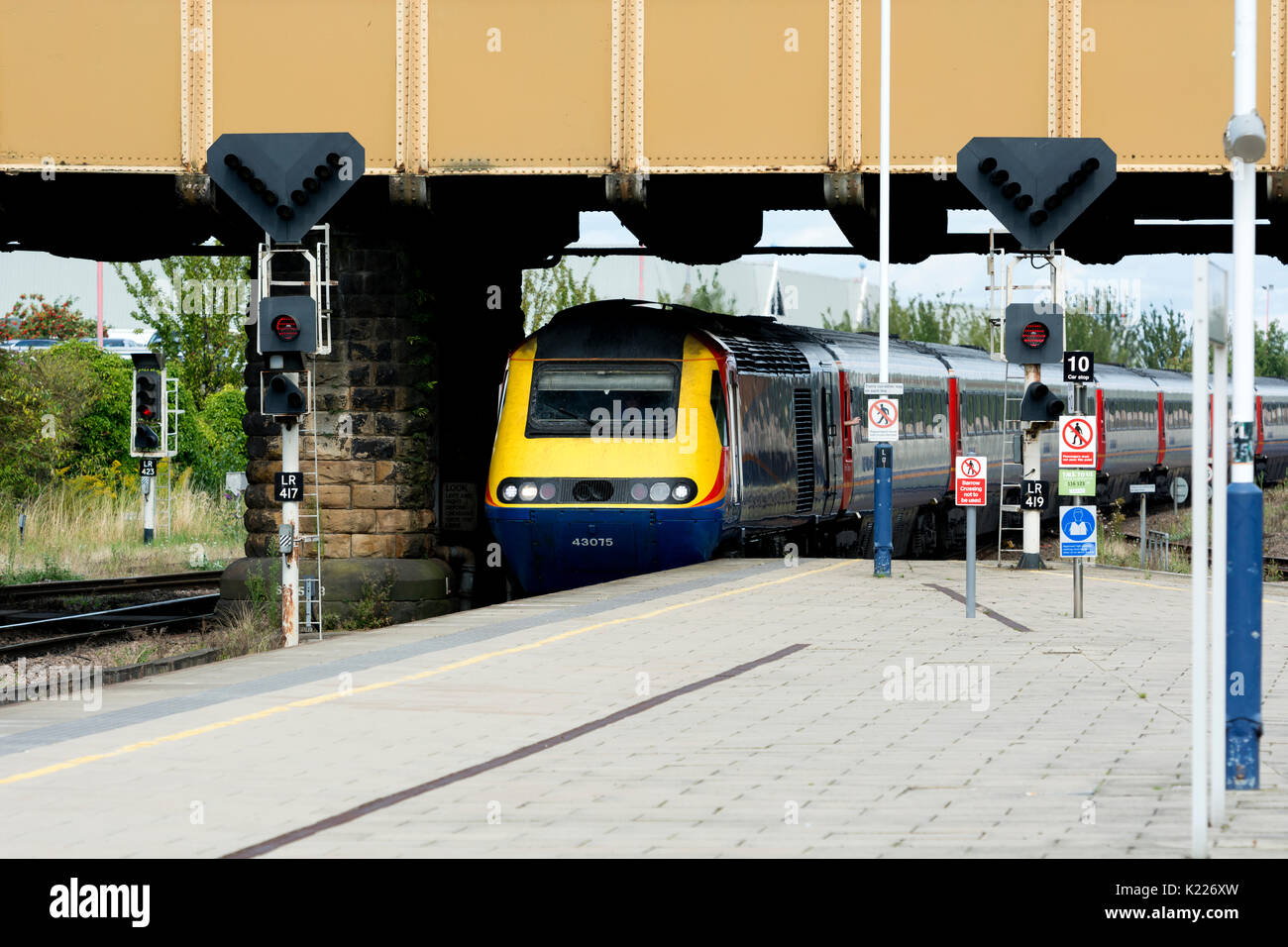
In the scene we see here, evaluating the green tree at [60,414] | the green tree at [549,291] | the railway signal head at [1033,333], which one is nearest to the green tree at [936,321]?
the green tree at [549,291]

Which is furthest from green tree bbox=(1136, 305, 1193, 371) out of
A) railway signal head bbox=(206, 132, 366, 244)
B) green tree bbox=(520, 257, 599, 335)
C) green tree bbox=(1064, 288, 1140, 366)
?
railway signal head bbox=(206, 132, 366, 244)

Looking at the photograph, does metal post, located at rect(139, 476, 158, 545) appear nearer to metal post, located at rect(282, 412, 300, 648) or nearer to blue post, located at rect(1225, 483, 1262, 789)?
metal post, located at rect(282, 412, 300, 648)

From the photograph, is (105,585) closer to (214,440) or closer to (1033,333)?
(1033,333)

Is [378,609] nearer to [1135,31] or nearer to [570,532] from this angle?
[570,532]

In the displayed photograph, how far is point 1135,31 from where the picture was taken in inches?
789

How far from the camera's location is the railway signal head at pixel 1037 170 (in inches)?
772

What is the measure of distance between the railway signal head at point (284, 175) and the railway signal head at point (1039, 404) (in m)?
8.19

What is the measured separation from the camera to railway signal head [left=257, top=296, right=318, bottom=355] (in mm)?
15938

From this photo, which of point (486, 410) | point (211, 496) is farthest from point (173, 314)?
point (486, 410)

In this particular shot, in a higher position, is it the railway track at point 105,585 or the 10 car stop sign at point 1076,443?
the 10 car stop sign at point 1076,443

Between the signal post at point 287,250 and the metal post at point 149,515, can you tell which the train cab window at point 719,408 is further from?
the metal post at point 149,515

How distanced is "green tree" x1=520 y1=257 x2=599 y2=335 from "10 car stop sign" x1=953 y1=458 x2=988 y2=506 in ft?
126

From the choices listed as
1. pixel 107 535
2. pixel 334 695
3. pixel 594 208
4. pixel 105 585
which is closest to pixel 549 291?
pixel 107 535

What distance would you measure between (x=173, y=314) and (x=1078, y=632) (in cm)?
3722
